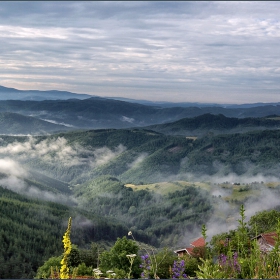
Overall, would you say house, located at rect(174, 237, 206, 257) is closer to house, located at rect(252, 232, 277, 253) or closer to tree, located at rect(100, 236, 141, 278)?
tree, located at rect(100, 236, 141, 278)

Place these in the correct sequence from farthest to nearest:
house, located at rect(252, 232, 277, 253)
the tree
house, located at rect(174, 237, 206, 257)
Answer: the tree < house, located at rect(174, 237, 206, 257) < house, located at rect(252, 232, 277, 253)

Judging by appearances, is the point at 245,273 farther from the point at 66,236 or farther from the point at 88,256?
the point at 88,256

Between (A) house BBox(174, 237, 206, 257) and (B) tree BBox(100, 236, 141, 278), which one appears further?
(B) tree BBox(100, 236, 141, 278)

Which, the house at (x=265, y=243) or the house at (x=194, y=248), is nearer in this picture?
the house at (x=265, y=243)

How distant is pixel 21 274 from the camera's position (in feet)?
600

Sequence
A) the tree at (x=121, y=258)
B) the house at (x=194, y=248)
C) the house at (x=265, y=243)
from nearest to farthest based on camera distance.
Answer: the house at (x=265, y=243) < the house at (x=194, y=248) < the tree at (x=121, y=258)

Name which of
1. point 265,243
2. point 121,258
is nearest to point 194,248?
point 121,258

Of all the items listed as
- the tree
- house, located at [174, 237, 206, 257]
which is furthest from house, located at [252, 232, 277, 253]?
the tree

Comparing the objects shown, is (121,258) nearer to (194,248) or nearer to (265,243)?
(194,248)

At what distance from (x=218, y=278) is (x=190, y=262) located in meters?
34.9

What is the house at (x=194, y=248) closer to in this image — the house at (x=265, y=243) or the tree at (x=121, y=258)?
the tree at (x=121, y=258)

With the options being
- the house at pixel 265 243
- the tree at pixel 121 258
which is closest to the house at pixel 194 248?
the tree at pixel 121 258

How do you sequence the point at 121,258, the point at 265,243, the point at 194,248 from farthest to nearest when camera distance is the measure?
the point at 121,258
the point at 194,248
the point at 265,243

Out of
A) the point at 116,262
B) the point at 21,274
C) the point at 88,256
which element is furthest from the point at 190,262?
the point at 21,274
